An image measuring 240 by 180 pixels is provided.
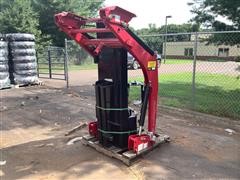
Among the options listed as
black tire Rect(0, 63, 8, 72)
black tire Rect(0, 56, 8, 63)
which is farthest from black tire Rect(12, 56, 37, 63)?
black tire Rect(0, 63, 8, 72)

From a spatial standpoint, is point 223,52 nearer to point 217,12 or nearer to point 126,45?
point 217,12

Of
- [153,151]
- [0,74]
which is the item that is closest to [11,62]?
[0,74]

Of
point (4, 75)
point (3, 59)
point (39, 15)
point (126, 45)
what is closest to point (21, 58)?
point (3, 59)

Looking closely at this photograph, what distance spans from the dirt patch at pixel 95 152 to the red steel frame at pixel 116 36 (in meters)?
0.71

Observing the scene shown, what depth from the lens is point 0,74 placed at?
10914 millimetres

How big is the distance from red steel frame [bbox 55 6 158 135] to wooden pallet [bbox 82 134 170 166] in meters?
0.39

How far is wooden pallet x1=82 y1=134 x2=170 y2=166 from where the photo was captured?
13.1ft

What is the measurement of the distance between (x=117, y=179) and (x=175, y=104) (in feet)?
13.6

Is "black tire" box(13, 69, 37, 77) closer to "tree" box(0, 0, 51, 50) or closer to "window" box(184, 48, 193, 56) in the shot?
"window" box(184, 48, 193, 56)

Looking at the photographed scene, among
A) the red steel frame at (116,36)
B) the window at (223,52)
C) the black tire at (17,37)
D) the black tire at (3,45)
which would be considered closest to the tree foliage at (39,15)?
the black tire at (17,37)

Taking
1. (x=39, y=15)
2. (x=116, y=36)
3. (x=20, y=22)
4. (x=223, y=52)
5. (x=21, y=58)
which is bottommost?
(x=21, y=58)

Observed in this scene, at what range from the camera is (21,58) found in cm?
1145

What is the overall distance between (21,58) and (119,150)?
851 cm

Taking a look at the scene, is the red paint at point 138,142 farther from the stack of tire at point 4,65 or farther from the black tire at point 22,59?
the black tire at point 22,59
